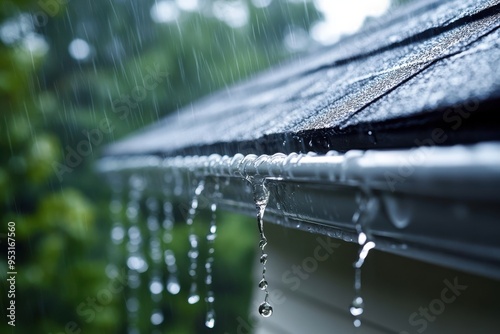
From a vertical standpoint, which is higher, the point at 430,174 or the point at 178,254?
the point at 430,174

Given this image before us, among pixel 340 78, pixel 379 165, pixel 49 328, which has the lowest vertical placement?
pixel 49 328

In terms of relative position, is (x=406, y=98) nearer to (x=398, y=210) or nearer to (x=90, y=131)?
(x=398, y=210)

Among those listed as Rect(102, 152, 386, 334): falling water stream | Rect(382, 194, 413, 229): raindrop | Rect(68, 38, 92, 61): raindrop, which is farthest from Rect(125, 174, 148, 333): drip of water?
Rect(382, 194, 413, 229): raindrop

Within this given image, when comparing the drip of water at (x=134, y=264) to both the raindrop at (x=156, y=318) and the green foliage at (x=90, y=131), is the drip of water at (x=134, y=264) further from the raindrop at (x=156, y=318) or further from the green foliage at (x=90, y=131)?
the raindrop at (x=156, y=318)

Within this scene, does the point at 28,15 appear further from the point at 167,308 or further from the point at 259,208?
the point at 259,208

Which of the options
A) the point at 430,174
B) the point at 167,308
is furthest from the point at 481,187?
the point at 167,308

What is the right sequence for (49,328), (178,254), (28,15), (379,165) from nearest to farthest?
1. (379,165)
2. (49,328)
3. (28,15)
4. (178,254)

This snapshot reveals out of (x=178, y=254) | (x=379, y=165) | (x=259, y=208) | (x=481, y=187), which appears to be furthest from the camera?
(x=178, y=254)

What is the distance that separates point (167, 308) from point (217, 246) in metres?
1.36

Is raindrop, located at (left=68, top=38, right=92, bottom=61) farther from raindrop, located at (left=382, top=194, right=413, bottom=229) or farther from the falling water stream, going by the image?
raindrop, located at (left=382, top=194, right=413, bottom=229)

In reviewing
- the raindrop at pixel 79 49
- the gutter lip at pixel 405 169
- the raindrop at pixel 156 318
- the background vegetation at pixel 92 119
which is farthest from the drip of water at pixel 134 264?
the gutter lip at pixel 405 169

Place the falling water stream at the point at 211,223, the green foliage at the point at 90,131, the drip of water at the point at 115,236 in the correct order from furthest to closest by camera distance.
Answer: the drip of water at the point at 115,236
the green foliage at the point at 90,131
the falling water stream at the point at 211,223

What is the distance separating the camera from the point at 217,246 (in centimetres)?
834

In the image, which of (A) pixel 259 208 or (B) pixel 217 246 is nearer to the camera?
(A) pixel 259 208
